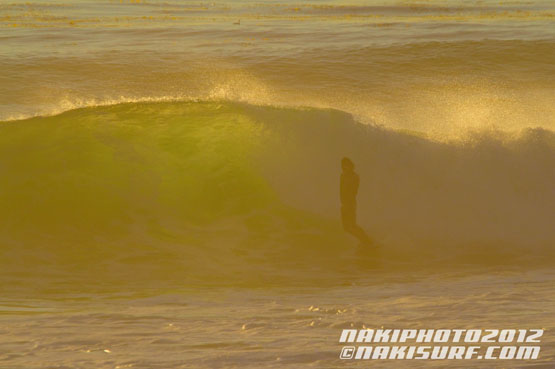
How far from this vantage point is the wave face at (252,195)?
24.1ft

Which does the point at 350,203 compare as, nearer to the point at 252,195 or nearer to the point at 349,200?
the point at 349,200

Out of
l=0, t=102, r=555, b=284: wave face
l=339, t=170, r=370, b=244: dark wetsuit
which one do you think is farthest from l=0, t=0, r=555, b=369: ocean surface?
l=339, t=170, r=370, b=244: dark wetsuit

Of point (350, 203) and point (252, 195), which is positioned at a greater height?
point (252, 195)

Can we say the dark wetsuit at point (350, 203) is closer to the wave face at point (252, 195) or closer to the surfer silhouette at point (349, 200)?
the surfer silhouette at point (349, 200)

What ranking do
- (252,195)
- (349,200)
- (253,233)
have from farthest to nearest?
(252,195), (253,233), (349,200)

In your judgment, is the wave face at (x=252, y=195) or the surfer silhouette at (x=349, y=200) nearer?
the wave face at (x=252, y=195)

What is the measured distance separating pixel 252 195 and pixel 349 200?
1448 mm

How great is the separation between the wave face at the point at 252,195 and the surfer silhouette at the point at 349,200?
0.14 meters

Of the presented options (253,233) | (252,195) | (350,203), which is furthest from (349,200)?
(252,195)

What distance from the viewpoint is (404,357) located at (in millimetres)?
4219

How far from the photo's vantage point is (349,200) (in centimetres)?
780

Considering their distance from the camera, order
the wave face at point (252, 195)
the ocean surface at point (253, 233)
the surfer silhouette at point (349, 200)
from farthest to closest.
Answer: the surfer silhouette at point (349, 200) < the wave face at point (252, 195) < the ocean surface at point (253, 233)

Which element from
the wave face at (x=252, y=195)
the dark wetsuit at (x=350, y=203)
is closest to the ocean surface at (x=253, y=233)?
the wave face at (x=252, y=195)

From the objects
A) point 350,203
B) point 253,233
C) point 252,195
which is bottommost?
point 253,233
